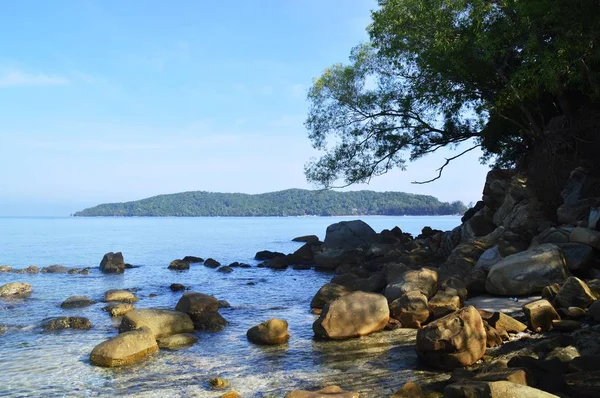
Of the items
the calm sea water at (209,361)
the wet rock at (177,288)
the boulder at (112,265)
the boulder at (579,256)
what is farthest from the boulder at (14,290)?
the boulder at (579,256)

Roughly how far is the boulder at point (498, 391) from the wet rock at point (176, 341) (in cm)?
641

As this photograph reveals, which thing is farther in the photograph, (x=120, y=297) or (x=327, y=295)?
(x=120, y=297)

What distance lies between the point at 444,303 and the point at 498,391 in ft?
20.1

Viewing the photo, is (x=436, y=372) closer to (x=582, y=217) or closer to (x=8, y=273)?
(x=582, y=217)

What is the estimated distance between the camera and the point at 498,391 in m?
6.00

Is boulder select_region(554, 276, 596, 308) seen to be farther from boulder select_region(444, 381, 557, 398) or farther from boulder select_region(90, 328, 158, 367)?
boulder select_region(90, 328, 158, 367)

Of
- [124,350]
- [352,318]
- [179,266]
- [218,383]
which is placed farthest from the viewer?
[179,266]

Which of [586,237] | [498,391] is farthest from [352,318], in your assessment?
[586,237]

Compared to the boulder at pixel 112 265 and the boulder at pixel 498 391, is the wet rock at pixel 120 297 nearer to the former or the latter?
the boulder at pixel 112 265

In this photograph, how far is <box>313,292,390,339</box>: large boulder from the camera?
35.6 ft

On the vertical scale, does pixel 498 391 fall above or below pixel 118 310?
above

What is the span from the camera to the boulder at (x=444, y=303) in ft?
38.4

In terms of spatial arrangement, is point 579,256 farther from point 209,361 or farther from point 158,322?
point 158,322

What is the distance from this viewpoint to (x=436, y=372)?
833 cm
